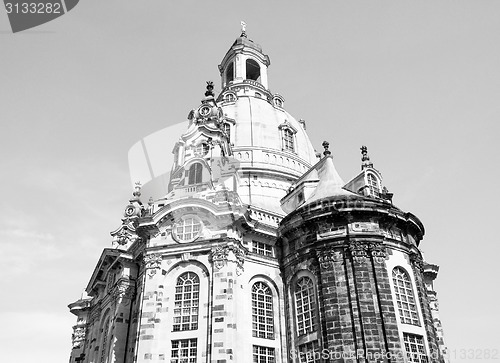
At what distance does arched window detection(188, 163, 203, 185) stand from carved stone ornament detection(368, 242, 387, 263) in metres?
14.7

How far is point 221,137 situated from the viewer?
137 feet

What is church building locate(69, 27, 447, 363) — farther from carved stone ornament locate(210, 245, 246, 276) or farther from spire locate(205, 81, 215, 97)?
spire locate(205, 81, 215, 97)

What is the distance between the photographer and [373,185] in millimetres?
40000

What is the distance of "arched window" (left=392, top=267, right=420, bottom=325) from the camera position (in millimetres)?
30750

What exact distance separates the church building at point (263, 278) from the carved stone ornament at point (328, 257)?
0.08 metres

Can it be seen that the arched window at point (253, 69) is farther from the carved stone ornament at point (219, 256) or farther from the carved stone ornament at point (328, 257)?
the carved stone ornament at point (328, 257)

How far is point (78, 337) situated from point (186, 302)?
24387 mm

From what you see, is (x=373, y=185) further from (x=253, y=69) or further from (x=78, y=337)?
(x=253, y=69)

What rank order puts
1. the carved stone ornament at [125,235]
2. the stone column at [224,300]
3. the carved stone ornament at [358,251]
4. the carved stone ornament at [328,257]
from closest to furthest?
the stone column at [224,300]
the carved stone ornament at [358,251]
the carved stone ornament at [328,257]
the carved stone ornament at [125,235]

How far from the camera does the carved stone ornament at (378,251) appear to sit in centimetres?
3161

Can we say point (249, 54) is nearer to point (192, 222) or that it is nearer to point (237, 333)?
point (192, 222)

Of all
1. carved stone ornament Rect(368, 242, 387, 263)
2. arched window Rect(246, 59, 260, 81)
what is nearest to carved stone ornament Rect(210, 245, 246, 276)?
carved stone ornament Rect(368, 242, 387, 263)

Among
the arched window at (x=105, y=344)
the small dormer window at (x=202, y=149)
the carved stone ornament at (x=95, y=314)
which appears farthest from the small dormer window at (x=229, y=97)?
the arched window at (x=105, y=344)

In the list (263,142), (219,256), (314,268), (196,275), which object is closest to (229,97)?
(263,142)
